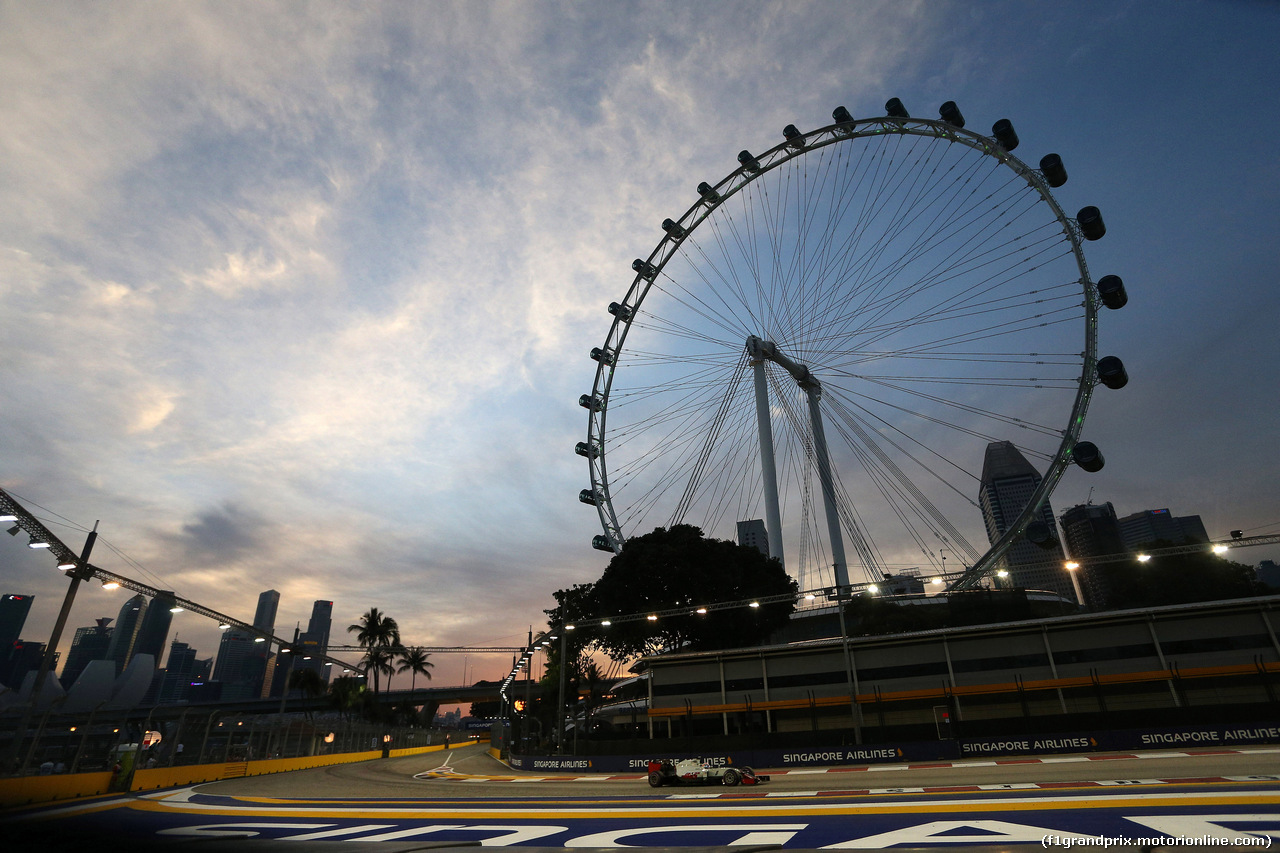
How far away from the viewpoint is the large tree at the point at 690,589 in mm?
59594

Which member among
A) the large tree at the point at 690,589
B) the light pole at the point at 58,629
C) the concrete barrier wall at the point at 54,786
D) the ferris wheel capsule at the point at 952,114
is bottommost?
the concrete barrier wall at the point at 54,786

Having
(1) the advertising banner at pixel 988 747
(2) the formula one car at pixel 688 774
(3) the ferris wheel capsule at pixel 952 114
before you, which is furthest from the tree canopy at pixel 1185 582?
(2) the formula one car at pixel 688 774

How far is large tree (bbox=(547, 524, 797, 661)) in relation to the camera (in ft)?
196

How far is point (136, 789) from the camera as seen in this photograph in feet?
87.1

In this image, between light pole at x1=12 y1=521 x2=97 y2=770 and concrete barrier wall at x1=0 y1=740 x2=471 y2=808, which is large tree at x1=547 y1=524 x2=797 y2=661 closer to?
concrete barrier wall at x1=0 y1=740 x2=471 y2=808

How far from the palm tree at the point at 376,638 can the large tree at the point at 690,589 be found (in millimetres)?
54221

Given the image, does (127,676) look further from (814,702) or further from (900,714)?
(900,714)

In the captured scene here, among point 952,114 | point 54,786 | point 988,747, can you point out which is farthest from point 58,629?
point 952,114

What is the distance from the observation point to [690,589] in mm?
59594

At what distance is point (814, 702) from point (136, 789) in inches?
1520

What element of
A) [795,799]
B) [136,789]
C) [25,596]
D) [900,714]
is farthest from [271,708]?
[795,799]

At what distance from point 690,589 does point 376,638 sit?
66373 millimetres

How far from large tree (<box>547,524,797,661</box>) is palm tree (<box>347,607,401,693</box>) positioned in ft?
178

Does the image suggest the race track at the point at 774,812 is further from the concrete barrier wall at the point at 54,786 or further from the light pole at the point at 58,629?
the light pole at the point at 58,629
